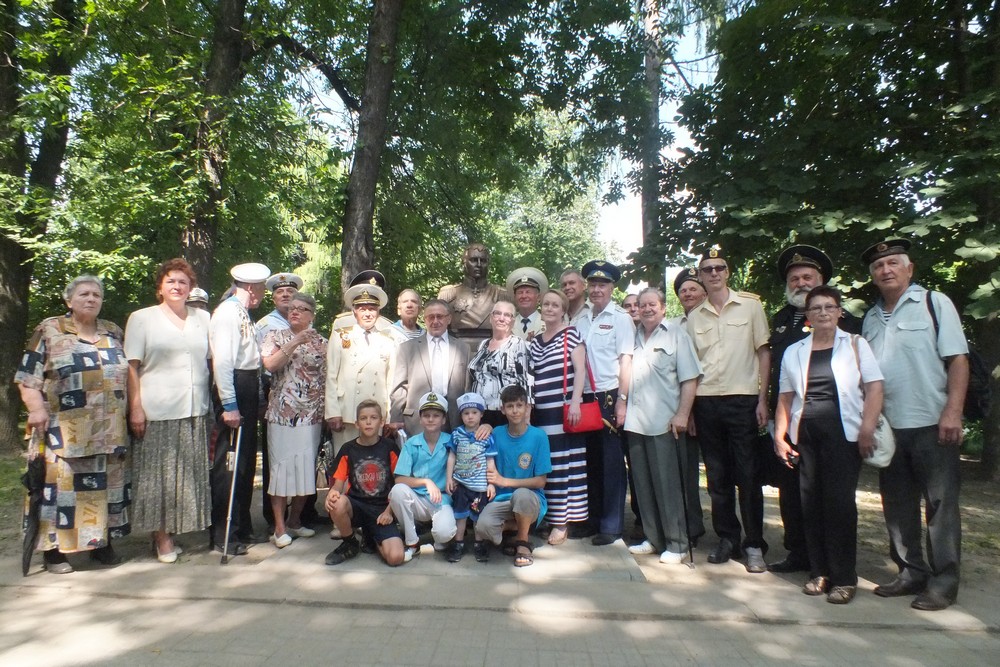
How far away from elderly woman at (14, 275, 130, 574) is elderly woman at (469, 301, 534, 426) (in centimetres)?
261

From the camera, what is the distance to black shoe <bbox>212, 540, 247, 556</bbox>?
5277mm

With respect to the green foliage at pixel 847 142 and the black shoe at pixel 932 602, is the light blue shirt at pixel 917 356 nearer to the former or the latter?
the black shoe at pixel 932 602

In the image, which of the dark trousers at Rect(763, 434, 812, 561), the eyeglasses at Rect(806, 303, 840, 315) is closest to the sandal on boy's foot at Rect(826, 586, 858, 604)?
the dark trousers at Rect(763, 434, 812, 561)

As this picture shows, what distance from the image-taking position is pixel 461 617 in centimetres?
405

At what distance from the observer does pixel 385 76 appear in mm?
8242

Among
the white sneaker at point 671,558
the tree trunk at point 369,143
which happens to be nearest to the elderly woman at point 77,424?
the tree trunk at point 369,143

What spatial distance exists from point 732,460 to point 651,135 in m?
6.59

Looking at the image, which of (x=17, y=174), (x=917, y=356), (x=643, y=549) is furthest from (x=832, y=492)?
(x=17, y=174)

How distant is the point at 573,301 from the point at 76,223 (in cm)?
821

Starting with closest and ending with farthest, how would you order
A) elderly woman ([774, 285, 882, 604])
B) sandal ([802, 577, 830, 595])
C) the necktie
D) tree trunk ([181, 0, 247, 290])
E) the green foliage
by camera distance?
1. elderly woman ([774, 285, 882, 604])
2. sandal ([802, 577, 830, 595])
3. the necktie
4. the green foliage
5. tree trunk ([181, 0, 247, 290])

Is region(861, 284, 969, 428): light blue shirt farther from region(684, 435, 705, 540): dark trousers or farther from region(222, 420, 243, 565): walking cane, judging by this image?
region(222, 420, 243, 565): walking cane

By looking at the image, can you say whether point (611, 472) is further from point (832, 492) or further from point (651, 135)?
point (651, 135)

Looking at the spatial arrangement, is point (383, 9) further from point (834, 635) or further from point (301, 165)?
point (834, 635)

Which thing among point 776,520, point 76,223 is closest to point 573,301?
point 776,520
